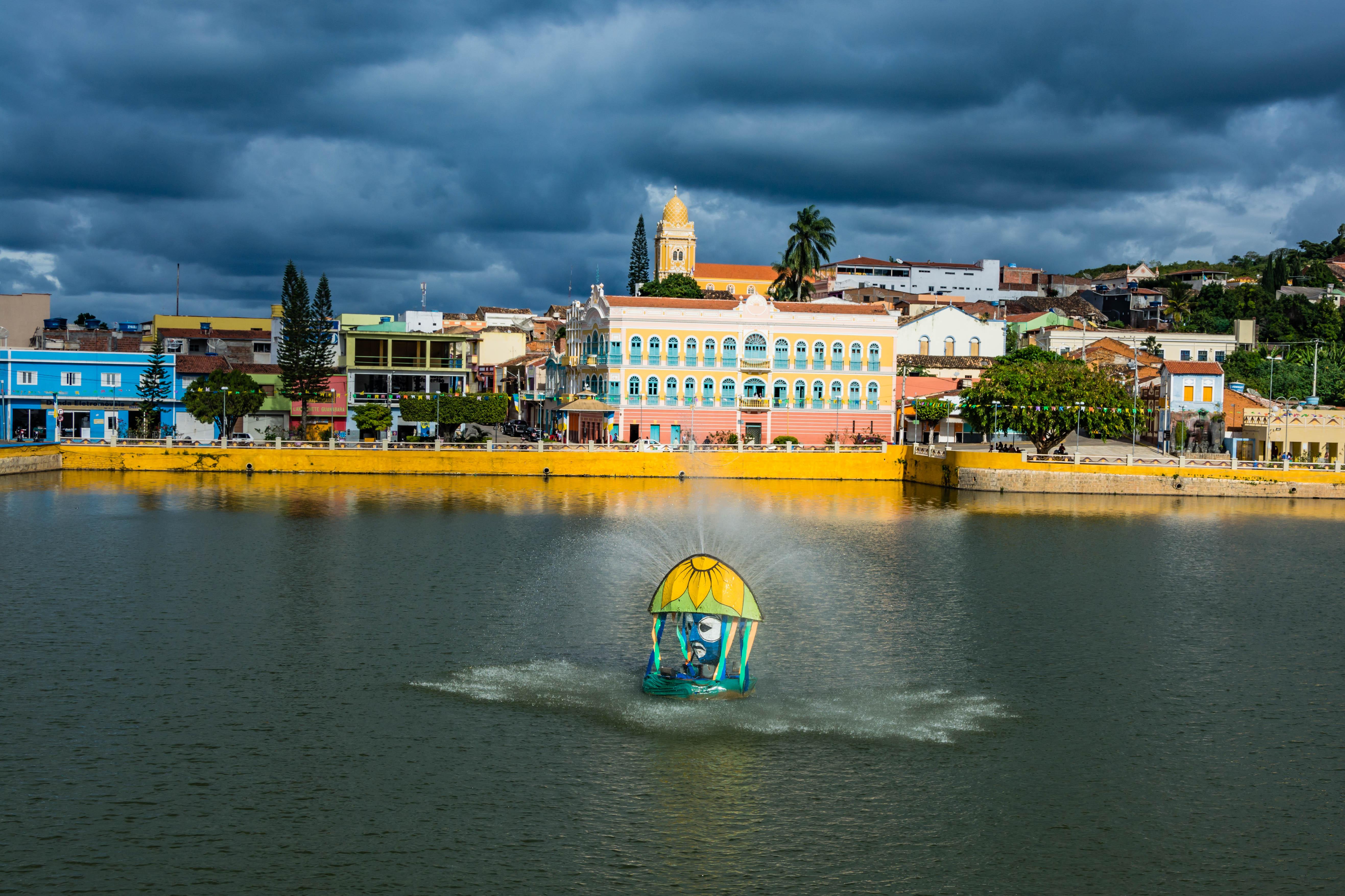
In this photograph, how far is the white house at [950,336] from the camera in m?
101

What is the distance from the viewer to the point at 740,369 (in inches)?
3223

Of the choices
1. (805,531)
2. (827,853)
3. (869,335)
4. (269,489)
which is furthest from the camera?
(869,335)

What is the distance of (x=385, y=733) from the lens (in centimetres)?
2231

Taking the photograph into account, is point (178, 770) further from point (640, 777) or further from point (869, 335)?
point (869, 335)

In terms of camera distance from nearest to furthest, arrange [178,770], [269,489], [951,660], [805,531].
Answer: [178,770]
[951,660]
[805,531]
[269,489]

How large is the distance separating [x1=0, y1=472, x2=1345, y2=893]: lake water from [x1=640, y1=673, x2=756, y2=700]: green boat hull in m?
0.23

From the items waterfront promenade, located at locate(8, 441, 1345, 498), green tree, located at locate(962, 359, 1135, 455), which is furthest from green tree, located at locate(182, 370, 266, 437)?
green tree, located at locate(962, 359, 1135, 455)

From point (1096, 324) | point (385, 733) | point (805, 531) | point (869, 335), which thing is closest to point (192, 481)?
point (805, 531)

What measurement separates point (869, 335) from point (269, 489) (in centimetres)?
4122

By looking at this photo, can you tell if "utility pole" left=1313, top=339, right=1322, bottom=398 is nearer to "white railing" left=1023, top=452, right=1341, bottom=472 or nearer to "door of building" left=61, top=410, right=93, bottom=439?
"white railing" left=1023, top=452, right=1341, bottom=472

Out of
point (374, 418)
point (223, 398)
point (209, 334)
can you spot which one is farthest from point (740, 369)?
point (209, 334)

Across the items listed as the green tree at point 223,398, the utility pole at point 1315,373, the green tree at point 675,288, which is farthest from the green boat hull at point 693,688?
the green tree at point 675,288

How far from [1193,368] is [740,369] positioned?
31.2 m

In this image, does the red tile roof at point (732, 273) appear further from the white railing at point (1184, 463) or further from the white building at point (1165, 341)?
the white railing at point (1184, 463)
